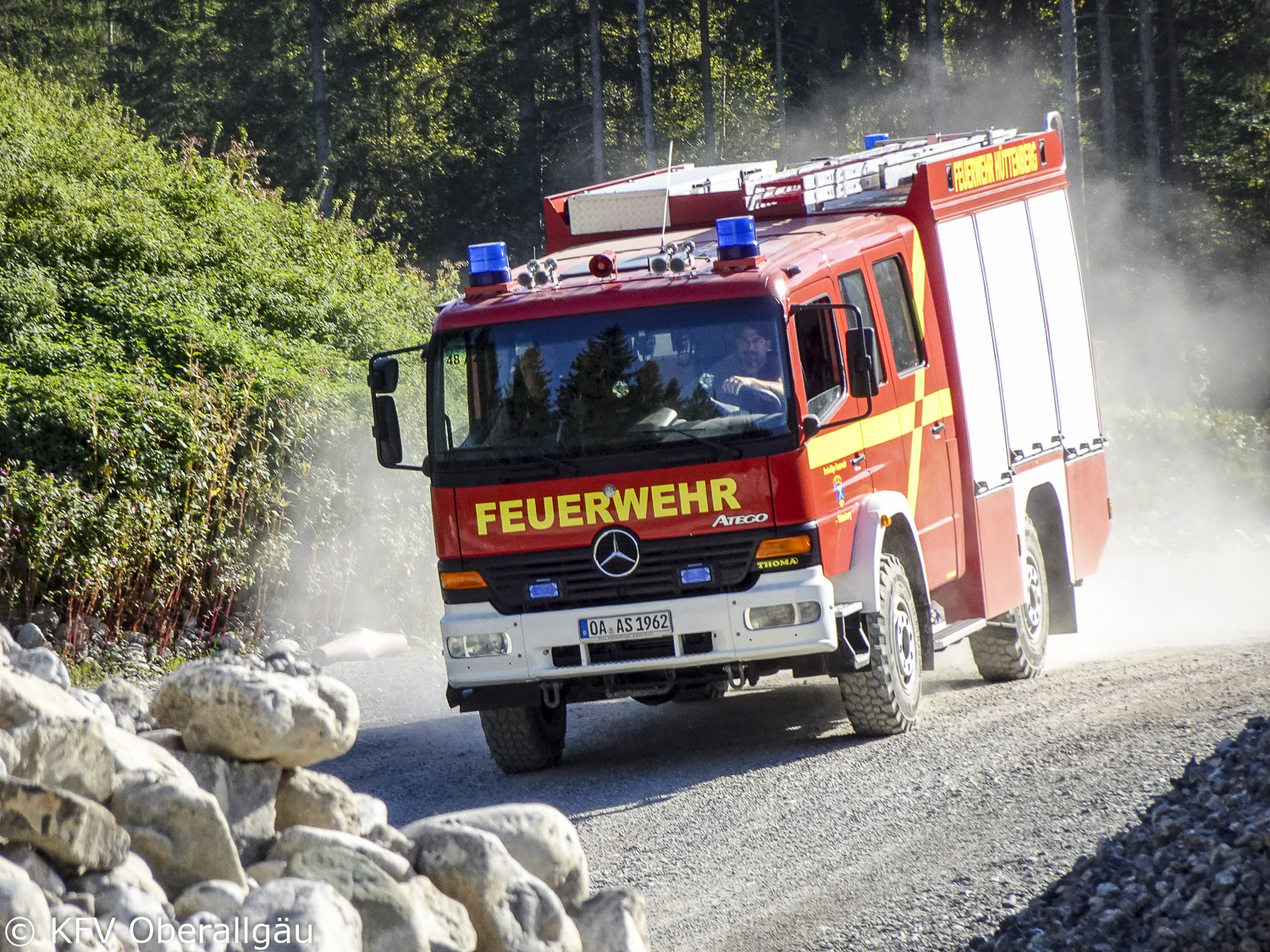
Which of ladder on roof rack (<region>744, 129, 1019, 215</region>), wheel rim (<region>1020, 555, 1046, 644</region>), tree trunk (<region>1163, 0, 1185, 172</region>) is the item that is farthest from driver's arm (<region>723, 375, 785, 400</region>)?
tree trunk (<region>1163, 0, 1185, 172</region>)

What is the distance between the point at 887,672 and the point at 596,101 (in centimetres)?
3062

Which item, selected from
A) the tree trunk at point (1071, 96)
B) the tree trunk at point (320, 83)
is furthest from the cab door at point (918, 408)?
the tree trunk at point (320, 83)

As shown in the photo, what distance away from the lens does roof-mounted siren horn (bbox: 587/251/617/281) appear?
878 cm

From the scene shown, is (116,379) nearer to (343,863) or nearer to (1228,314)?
(343,863)

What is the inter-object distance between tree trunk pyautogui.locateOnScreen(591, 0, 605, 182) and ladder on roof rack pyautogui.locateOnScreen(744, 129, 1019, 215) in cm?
2628

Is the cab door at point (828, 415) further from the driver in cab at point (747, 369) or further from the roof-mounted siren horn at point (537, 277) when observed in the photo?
the roof-mounted siren horn at point (537, 277)

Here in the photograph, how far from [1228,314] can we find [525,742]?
93.2 feet

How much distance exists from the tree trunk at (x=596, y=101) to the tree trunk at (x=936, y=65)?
7.69 m

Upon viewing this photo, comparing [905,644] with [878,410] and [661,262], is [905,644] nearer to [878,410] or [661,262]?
[878,410]

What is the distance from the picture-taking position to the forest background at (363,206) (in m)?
12.5

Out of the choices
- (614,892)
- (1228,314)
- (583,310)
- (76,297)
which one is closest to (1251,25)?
(1228,314)

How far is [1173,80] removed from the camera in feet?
128

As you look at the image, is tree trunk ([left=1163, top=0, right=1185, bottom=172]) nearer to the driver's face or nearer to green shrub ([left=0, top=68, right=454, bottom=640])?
green shrub ([left=0, top=68, right=454, bottom=640])

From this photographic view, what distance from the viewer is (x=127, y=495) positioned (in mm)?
11938
